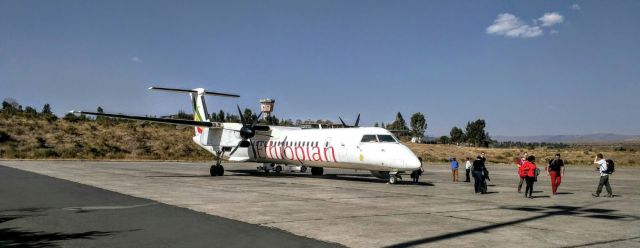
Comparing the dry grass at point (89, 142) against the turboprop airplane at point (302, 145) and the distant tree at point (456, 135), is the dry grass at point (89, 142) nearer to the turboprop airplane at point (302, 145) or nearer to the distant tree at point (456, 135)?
the turboprop airplane at point (302, 145)

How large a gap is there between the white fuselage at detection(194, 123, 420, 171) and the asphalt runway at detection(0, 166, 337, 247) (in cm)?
1060

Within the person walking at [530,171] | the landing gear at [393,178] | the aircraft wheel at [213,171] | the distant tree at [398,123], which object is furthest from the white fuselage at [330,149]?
the distant tree at [398,123]

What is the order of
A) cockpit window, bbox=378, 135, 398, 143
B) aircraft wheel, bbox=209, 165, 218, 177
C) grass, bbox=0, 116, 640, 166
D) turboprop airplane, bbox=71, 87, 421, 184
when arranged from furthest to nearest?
1. grass, bbox=0, 116, 640, 166
2. aircraft wheel, bbox=209, 165, 218, 177
3. cockpit window, bbox=378, 135, 398, 143
4. turboprop airplane, bbox=71, 87, 421, 184

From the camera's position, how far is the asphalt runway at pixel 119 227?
862 centimetres

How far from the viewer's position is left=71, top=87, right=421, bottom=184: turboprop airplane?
2220cm

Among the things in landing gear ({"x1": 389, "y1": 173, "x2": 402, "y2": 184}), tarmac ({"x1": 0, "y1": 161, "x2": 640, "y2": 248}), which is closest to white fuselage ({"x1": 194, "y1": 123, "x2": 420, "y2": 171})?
landing gear ({"x1": 389, "y1": 173, "x2": 402, "y2": 184})

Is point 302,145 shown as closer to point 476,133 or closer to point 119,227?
point 119,227

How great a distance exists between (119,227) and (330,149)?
1558 centimetres

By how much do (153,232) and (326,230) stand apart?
333cm

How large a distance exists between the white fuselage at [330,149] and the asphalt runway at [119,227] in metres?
10.6

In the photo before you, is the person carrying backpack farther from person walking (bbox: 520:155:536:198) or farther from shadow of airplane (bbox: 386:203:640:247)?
shadow of airplane (bbox: 386:203:640:247)

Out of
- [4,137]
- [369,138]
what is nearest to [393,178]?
[369,138]

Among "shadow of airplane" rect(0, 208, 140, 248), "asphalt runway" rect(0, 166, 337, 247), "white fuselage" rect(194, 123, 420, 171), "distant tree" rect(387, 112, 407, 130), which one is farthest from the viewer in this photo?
"distant tree" rect(387, 112, 407, 130)

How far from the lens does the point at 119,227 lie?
10.1 meters
